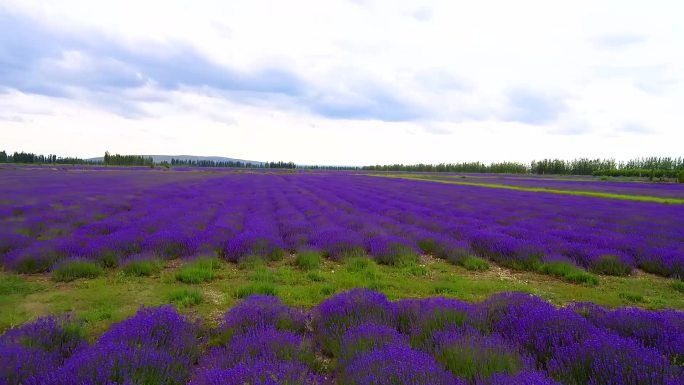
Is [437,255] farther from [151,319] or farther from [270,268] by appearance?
[151,319]

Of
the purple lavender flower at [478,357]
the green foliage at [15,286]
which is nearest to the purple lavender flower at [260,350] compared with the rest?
the purple lavender flower at [478,357]

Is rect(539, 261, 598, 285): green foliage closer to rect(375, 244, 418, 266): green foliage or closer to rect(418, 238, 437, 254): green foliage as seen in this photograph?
rect(418, 238, 437, 254): green foliage

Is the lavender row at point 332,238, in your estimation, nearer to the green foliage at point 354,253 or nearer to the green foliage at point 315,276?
the green foliage at point 354,253

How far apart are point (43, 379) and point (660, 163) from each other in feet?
430

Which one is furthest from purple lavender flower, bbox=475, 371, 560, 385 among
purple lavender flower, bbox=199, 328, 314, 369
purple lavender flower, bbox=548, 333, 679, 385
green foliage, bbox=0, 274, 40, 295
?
green foliage, bbox=0, 274, 40, 295

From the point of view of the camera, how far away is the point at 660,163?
318 ft

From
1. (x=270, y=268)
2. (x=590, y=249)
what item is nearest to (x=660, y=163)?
(x=590, y=249)

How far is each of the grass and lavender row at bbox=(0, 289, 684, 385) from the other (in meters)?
0.89

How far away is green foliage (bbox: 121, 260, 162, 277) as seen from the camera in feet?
21.5

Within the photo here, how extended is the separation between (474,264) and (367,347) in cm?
498

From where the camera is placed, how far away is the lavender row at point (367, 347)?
2.63m

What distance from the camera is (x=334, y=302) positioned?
4488 mm

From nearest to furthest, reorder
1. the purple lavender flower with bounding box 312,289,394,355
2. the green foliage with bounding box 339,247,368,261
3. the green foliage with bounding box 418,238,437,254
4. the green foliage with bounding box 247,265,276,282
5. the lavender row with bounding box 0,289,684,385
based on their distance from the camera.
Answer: the lavender row with bounding box 0,289,684,385, the purple lavender flower with bounding box 312,289,394,355, the green foliage with bounding box 247,265,276,282, the green foliage with bounding box 339,247,368,261, the green foliage with bounding box 418,238,437,254

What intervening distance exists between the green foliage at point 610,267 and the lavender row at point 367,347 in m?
3.73
